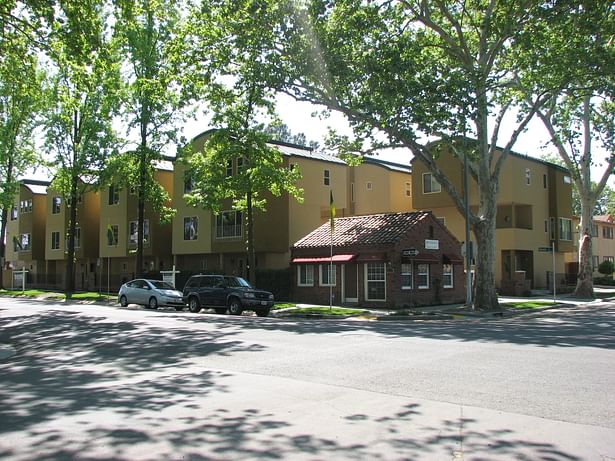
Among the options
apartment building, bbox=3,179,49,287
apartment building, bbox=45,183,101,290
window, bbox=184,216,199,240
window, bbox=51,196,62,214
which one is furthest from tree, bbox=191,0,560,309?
apartment building, bbox=3,179,49,287

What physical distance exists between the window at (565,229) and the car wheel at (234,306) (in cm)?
2927

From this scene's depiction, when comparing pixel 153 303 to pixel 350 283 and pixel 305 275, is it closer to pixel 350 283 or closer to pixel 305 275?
pixel 305 275

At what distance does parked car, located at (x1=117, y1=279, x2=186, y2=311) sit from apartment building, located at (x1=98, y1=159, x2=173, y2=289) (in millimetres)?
13942

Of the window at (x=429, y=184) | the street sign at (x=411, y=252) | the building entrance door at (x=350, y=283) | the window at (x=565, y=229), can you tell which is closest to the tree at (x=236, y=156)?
the building entrance door at (x=350, y=283)

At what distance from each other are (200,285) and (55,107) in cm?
2020

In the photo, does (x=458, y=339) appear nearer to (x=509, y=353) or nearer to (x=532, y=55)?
(x=509, y=353)

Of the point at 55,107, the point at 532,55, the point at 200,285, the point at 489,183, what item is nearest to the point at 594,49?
the point at 532,55

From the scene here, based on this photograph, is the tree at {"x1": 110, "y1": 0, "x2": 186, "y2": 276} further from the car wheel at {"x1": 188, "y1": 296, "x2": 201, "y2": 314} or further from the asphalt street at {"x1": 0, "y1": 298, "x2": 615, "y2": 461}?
the asphalt street at {"x1": 0, "y1": 298, "x2": 615, "y2": 461}

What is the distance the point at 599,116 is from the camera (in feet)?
119

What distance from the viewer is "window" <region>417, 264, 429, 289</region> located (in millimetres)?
30156

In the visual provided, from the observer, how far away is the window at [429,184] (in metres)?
40.6

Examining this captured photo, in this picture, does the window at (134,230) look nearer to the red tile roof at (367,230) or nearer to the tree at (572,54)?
the red tile roof at (367,230)

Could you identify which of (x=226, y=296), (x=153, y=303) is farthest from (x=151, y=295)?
(x=226, y=296)

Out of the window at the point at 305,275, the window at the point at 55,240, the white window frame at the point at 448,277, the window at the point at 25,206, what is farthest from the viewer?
the window at the point at 25,206
